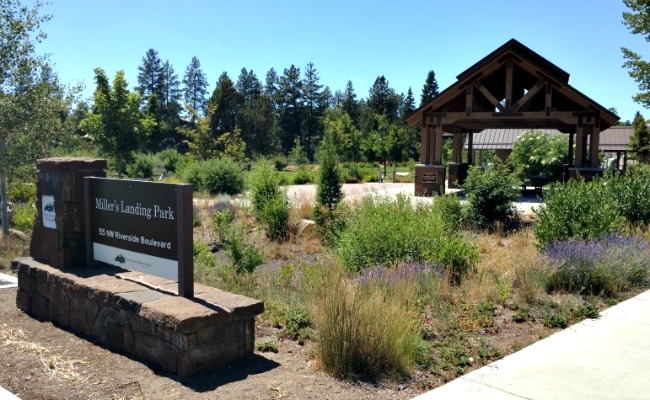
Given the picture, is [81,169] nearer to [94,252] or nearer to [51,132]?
[94,252]

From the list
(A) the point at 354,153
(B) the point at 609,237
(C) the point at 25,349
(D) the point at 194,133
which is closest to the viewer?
(C) the point at 25,349

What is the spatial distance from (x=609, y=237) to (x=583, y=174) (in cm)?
1160

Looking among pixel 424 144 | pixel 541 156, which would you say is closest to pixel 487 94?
pixel 424 144

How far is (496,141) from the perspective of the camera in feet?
142

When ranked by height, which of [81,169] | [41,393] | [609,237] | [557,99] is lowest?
[41,393]

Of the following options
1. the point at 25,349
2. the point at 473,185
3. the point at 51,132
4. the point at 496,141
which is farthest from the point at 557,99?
the point at 496,141

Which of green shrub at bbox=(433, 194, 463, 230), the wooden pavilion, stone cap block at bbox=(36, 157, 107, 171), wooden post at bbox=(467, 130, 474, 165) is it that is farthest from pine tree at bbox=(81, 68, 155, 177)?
stone cap block at bbox=(36, 157, 107, 171)

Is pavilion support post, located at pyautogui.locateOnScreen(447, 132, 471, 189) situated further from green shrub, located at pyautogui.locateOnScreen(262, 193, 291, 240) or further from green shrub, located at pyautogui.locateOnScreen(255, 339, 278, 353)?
green shrub, located at pyautogui.locateOnScreen(255, 339, 278, 353)

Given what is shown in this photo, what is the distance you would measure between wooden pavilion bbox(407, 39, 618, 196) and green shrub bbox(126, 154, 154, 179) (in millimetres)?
18488

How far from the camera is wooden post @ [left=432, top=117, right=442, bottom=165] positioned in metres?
20.8

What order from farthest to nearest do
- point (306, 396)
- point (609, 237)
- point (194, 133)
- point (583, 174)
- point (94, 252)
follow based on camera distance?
point (194, 133), point (583, 174), point (609, 237), point (94, 252), point (306, 396)

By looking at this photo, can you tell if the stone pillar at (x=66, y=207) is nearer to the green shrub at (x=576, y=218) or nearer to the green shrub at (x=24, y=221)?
the green shrub at (x=24, y=221)

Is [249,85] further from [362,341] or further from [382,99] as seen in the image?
[362,341]

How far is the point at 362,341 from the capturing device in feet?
16.0
